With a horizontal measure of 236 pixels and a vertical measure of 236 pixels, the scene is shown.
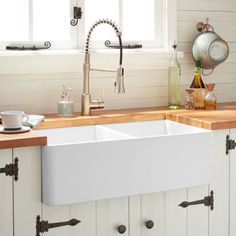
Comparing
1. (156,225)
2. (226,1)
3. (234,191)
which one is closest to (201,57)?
(226,1)

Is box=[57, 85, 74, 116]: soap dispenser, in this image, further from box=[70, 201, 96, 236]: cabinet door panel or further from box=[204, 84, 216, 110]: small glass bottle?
box=[204, 84, 216, 110]: small glass bottle

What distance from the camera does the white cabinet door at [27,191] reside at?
103 inches

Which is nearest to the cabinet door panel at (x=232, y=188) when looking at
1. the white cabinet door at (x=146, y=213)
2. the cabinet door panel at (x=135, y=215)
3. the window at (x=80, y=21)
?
the white cabinet door at (x=146, y=213)

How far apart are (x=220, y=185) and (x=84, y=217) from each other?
75cm

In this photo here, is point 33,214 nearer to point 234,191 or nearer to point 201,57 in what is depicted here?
point 234,191

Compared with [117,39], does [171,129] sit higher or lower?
lower

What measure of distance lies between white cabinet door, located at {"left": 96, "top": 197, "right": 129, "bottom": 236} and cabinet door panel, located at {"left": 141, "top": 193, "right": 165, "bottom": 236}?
0.10m

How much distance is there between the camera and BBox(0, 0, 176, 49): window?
3.34m

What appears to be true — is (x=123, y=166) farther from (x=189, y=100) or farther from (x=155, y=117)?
(x=189, y=100)

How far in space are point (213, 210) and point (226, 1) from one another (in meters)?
1.47

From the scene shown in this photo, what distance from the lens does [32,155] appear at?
2.63 metres

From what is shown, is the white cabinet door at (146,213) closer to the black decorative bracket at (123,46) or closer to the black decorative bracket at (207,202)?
the black decorative bracket at (207,202)

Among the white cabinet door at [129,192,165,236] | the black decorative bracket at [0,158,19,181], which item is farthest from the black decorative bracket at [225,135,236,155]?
the black decorative bracket at [0,158,19,181]

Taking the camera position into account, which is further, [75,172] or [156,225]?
[156,225]
